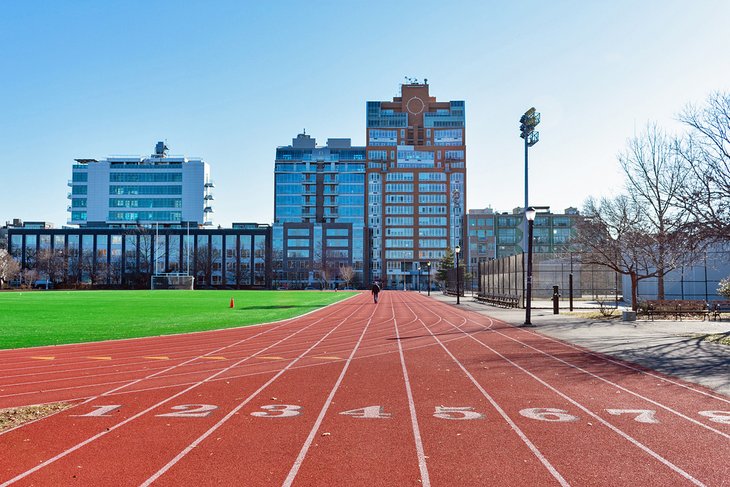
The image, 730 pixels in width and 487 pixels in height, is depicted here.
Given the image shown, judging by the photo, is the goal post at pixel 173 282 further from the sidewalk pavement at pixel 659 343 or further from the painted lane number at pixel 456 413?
the painted lane number at pixel 456 413

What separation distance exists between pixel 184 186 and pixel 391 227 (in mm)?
49097

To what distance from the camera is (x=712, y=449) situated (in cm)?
661

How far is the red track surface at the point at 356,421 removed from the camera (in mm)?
5836

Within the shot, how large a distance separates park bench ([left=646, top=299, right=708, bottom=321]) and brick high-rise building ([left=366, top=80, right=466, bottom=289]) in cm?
10643

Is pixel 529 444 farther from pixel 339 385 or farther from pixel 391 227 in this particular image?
pixel 391 227

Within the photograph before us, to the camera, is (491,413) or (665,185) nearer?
(491,413)

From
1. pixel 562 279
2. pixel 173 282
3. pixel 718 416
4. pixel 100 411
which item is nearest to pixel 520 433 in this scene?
pixel 718 416

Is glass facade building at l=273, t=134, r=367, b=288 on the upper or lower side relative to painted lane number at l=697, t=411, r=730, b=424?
upper

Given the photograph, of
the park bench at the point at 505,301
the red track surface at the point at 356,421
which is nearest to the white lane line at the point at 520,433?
the red track surface at the point at 356,421

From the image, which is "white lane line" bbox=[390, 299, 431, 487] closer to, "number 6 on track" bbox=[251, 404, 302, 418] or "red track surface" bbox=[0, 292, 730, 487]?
"red track surface" bbox=[0, 292, 730, 487]

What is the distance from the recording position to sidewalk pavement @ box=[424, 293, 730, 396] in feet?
40.4

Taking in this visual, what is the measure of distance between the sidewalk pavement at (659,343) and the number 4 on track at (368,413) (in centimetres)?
616

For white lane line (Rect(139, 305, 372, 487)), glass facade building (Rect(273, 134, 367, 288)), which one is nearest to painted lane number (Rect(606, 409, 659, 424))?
white lane line (Rect(139, 305, 372, 487))

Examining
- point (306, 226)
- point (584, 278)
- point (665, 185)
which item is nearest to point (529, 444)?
point (665, 185)
